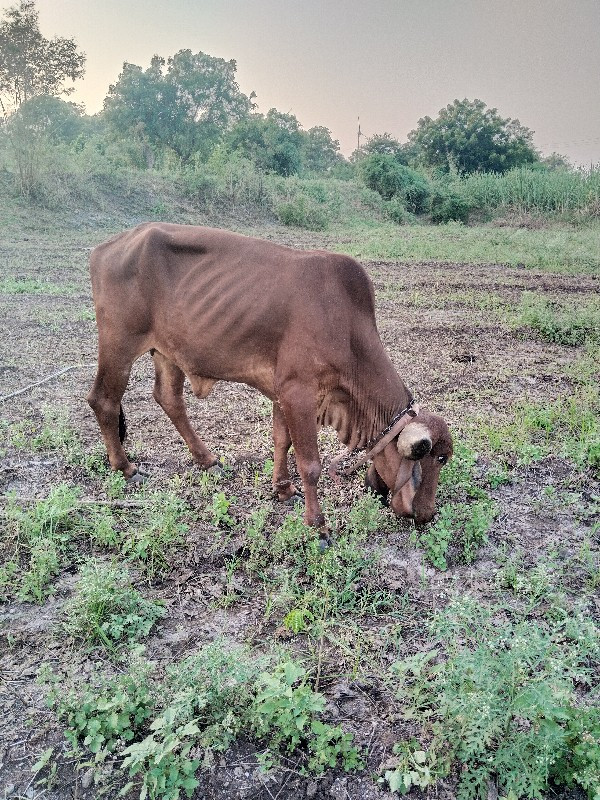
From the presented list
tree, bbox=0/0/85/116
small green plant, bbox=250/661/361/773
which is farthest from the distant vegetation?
small green plant, bbox=250/661/361/773

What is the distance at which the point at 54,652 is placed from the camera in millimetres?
3080

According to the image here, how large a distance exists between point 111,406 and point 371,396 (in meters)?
2.02

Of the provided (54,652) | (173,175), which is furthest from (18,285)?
(173,175)

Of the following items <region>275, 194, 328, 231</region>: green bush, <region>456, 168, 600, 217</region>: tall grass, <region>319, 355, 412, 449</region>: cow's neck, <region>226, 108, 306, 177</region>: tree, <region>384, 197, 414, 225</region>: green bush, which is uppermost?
<region>226, 108, 306, 177</region>: tree

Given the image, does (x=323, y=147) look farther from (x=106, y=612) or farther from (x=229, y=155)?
(x=106, y=612)

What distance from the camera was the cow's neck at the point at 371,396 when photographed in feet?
13.6

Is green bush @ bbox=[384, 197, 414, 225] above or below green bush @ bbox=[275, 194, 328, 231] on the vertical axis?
above

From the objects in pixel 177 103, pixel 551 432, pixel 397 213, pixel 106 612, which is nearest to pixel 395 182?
pixel 397 213

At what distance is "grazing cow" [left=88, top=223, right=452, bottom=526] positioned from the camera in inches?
159

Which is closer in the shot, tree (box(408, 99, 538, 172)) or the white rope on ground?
the white rope on ground

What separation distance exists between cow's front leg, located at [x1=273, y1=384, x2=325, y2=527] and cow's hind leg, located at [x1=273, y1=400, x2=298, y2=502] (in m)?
0.46

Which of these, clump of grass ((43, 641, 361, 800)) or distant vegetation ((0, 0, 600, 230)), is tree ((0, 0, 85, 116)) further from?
clump of grass ((43, 641, 361, 800))

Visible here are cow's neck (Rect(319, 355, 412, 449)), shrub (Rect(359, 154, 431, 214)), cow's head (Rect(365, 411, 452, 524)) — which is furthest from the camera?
shrub (Rect(359, 154, 431, 214))

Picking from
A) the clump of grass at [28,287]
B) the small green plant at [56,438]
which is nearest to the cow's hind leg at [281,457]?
the small green plant at [56,438]
